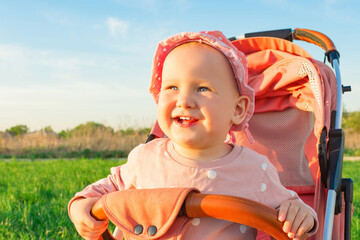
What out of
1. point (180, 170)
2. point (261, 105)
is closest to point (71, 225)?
point (261, 105)

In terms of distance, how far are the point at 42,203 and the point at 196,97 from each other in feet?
11.1

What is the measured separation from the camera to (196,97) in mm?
1718

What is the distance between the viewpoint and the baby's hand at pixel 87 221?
5.66 feet

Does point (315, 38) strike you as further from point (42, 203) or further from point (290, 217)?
point (42, 203)

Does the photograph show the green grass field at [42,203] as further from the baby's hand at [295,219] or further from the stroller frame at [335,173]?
the baby's hand at [295,219]

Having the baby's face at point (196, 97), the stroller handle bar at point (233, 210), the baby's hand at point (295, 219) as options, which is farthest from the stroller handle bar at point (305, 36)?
the stroller handle bar at point (233, 210)

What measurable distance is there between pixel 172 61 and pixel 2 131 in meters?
16.1

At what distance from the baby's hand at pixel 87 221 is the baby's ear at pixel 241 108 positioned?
73 cm

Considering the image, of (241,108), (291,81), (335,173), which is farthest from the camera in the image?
(291,81)

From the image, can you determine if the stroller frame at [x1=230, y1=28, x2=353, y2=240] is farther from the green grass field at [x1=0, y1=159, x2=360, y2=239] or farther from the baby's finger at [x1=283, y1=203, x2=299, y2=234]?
the green grass field at [x1=0, y1=159, x2=360, y2=239]

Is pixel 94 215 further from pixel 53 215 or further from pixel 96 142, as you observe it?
pixel 96 142

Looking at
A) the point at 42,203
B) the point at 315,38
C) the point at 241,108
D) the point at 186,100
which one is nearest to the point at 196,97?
the point at 186,100

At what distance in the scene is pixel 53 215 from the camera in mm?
3947

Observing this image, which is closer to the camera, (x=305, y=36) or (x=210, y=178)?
(x=210, y=178)
